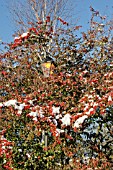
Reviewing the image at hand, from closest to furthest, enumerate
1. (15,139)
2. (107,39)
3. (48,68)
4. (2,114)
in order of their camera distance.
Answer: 1. (15,139)
2. (2,114)
3. (48,68)
4. (107,39)

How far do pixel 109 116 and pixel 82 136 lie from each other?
0.61 metres

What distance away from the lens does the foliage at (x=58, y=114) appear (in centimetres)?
491

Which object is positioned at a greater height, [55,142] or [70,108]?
[70,108]

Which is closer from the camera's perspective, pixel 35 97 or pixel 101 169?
pixel 101 169

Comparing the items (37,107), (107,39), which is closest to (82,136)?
(37,107)

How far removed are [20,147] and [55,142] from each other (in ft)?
2.13

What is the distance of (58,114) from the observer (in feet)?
16.5

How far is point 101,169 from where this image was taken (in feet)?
16.1

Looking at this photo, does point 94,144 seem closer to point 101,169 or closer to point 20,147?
point 101,169

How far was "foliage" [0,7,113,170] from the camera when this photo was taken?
491 cm

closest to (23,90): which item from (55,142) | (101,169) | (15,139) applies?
(15,139)

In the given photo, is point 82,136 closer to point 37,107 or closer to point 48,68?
point 37,107

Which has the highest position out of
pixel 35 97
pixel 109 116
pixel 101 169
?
pixel 35 97

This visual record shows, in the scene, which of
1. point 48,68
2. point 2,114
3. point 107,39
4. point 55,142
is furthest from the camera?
point 107,39
